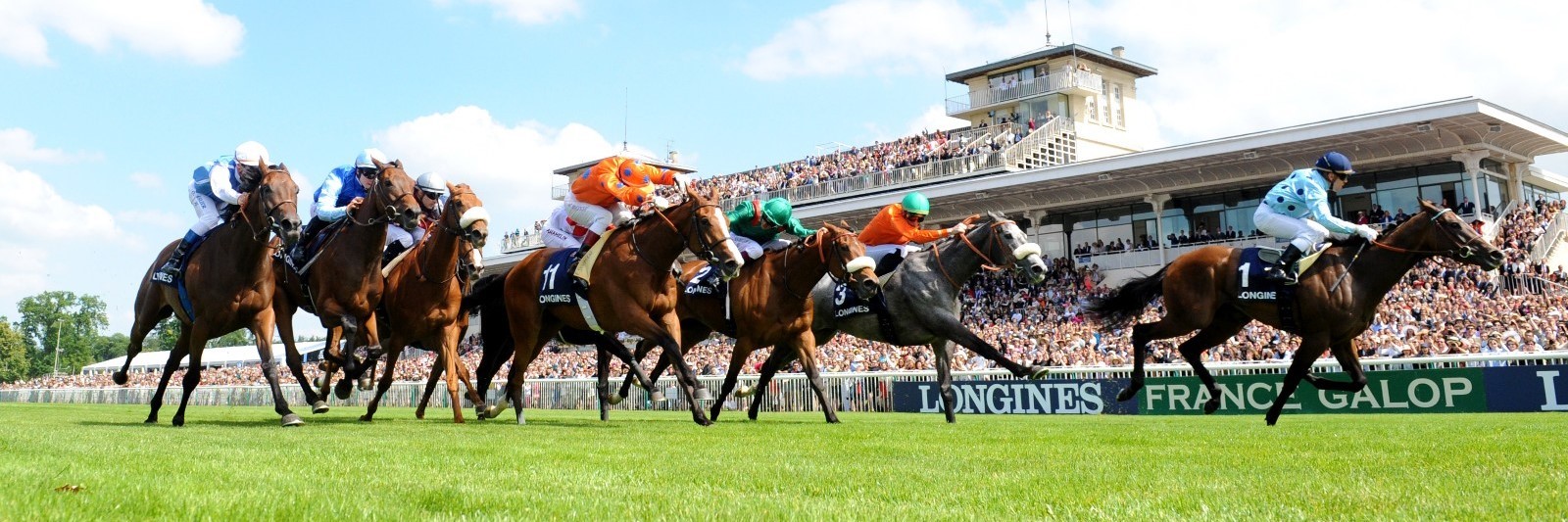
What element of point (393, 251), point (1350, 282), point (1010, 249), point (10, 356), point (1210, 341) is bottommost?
point (1210, 341)

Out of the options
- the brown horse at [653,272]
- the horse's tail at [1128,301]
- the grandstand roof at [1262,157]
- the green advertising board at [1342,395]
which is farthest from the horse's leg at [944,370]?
the grandstand roof at [1262,157]

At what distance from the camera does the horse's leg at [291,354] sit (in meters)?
9.32

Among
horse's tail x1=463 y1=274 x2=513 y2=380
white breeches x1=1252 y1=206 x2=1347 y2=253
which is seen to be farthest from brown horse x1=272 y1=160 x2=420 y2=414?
white breeches x1=1252 y1=206 x2=1347 y2=253

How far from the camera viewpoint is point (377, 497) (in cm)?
357

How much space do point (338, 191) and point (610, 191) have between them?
245cm

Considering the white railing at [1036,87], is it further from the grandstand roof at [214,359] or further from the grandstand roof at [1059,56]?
the grandstand roof at [214,359]

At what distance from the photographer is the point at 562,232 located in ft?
38.4

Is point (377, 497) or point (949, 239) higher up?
point (949, 239)

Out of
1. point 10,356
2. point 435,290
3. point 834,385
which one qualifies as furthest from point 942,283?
point 10,356

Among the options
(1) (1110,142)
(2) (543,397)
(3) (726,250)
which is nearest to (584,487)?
(3) (726,250)

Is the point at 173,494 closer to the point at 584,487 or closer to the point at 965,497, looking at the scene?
the point at 584,487

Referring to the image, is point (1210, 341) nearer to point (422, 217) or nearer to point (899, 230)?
point (899, 230)

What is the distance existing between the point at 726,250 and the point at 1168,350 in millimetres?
12360

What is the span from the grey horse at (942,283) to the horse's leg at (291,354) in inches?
153
